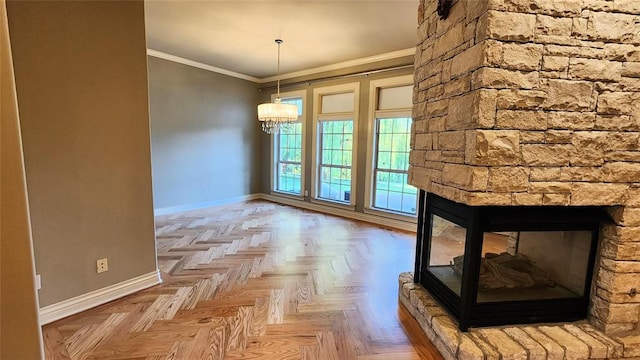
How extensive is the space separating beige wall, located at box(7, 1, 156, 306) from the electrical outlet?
38 millimetres

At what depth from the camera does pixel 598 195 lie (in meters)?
1.81

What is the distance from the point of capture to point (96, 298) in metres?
2.47

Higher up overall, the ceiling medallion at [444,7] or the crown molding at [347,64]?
the crown molding at [347,64]

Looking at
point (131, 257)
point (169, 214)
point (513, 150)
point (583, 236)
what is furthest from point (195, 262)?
point (583, 236)

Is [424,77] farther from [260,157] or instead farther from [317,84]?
[260,157]

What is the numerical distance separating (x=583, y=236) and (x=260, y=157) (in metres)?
6.11

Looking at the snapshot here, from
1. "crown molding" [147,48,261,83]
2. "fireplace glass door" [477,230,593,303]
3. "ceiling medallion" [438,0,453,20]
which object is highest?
"crown molding" [147,48,261,83]

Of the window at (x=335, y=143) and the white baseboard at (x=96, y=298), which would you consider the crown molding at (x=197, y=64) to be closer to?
the window at (x=335, y=143)

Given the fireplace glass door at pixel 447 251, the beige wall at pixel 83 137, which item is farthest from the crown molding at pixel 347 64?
the beige wall at pixel 83 137

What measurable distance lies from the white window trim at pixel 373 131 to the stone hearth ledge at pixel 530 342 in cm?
287

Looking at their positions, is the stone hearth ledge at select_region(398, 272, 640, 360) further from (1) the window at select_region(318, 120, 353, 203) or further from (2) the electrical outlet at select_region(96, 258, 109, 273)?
(1) the window at select_region(318, 120, 353, 203)

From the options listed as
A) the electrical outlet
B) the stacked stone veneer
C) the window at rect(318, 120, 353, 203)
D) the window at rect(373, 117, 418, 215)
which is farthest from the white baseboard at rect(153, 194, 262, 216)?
the stacked stone veneer

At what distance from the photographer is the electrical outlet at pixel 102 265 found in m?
2.48

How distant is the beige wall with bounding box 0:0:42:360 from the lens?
2.51ft
